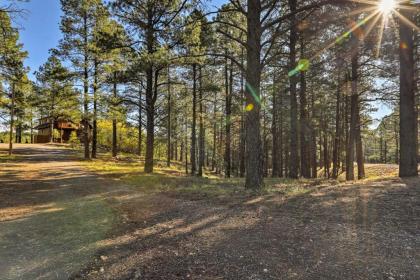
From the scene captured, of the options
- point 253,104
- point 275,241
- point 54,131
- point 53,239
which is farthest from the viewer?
point 54,131

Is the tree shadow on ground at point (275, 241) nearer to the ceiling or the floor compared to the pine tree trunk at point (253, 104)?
nearer to the floor

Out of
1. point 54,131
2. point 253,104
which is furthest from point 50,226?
point 54,131

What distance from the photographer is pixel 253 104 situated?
338 inches

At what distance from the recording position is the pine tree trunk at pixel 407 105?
948 cm

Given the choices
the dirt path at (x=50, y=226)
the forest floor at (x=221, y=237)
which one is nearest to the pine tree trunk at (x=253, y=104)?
the forest floor at (x=221, y=237)

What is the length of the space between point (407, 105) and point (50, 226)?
11.2 metres

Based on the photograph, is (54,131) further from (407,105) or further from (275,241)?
(275,241)

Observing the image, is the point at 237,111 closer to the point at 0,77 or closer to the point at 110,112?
the point at 110,112

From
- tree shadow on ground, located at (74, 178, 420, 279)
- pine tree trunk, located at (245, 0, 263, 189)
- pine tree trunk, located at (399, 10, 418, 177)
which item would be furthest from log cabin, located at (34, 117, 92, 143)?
pine tree trunk, located at (399, 10, 418, 177)

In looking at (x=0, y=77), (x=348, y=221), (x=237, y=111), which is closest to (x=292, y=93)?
(x=237, y=111)

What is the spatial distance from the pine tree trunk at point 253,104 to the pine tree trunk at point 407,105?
525 centimetres

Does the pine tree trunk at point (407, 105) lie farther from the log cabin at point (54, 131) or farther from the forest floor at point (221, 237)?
the log cabin at point (54, 131)

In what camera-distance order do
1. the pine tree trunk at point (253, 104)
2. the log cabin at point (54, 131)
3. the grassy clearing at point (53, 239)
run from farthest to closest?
the log cabin at point (54, 131) → the pine tree trunk at point (253, 104) → the grassy clearing at point (53, 239)

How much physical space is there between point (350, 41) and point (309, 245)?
1143 centimetres
